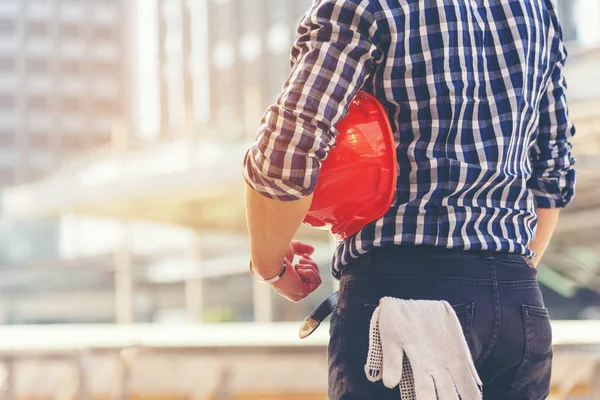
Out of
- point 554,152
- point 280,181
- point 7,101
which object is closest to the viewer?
point 280,181

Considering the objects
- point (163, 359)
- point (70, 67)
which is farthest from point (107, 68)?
point (163, 359)

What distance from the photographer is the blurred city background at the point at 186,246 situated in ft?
11.8

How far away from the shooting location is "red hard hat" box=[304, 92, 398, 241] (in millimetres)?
1054

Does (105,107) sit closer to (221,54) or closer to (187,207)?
(221,54)

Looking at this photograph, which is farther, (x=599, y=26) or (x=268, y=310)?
(x=268, y=310)

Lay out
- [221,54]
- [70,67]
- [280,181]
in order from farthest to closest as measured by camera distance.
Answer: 1. [70,67]
2. [221,54]
3. [280,181]

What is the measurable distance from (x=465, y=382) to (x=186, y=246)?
2684cm

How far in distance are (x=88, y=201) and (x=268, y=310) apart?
6.01 metres

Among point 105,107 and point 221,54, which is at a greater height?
point 221,54

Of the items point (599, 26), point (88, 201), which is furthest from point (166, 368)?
point (599, 26)

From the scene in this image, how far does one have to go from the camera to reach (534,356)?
1106mm

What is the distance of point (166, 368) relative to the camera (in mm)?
4332

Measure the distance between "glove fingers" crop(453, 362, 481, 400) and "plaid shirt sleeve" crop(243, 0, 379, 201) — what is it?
0.96 feet

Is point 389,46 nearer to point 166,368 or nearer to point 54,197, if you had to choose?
point 166,368
